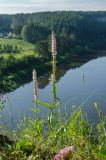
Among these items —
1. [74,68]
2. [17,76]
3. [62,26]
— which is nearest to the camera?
[17,76]

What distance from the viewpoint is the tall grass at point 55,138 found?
2961mm

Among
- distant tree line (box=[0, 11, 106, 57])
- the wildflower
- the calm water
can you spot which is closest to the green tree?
distant tree line (box=[0, 11, 106, 57])

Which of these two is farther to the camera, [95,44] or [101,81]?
[95,44]

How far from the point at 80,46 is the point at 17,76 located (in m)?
48.7

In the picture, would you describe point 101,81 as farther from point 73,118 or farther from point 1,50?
point 73,118

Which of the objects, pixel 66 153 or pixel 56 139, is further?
pixel 56 139

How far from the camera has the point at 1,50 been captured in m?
99.1

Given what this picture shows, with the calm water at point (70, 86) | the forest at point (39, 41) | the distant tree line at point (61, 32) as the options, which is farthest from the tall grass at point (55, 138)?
the distant tree line at point (61, 32)

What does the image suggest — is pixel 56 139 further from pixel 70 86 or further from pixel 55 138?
pixel 70 86

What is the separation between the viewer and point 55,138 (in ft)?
10.0

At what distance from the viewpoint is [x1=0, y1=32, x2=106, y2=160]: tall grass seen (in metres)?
2.96

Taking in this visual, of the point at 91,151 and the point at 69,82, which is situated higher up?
the point at 91,151

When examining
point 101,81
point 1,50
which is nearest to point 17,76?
point 101,81

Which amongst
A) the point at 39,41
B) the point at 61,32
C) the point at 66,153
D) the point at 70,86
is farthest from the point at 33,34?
the point at 66,153
